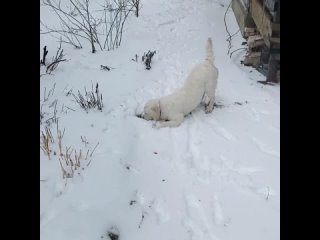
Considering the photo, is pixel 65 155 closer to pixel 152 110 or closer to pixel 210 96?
pixel 152 110

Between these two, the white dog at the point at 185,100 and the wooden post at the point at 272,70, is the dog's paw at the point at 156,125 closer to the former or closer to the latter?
the white dog at the point at 185,100

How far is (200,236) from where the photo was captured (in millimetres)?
3023

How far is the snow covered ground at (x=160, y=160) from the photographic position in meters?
3.10

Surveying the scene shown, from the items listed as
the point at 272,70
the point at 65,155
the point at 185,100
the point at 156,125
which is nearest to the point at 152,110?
the point at 156,125

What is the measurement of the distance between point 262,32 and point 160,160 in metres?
→ 3.45

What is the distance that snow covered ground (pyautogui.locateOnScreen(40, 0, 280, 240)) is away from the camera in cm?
310

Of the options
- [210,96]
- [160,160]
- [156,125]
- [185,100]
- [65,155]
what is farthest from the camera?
[210,96]

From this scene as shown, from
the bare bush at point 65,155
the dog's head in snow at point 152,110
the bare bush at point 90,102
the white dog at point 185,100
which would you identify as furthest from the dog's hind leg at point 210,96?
the bare bush at point 65,155

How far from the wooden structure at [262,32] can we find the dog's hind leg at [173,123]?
2.05 metres

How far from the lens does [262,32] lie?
20.9 feet

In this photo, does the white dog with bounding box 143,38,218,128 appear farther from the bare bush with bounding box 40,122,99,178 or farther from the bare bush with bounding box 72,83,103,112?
the bare bush with bounding box 40,122,99,178

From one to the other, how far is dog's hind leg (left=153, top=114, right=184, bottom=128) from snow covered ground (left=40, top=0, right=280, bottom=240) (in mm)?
68

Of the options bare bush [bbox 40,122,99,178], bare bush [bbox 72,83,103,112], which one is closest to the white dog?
bare bush [bbox 72,83,103,112]
